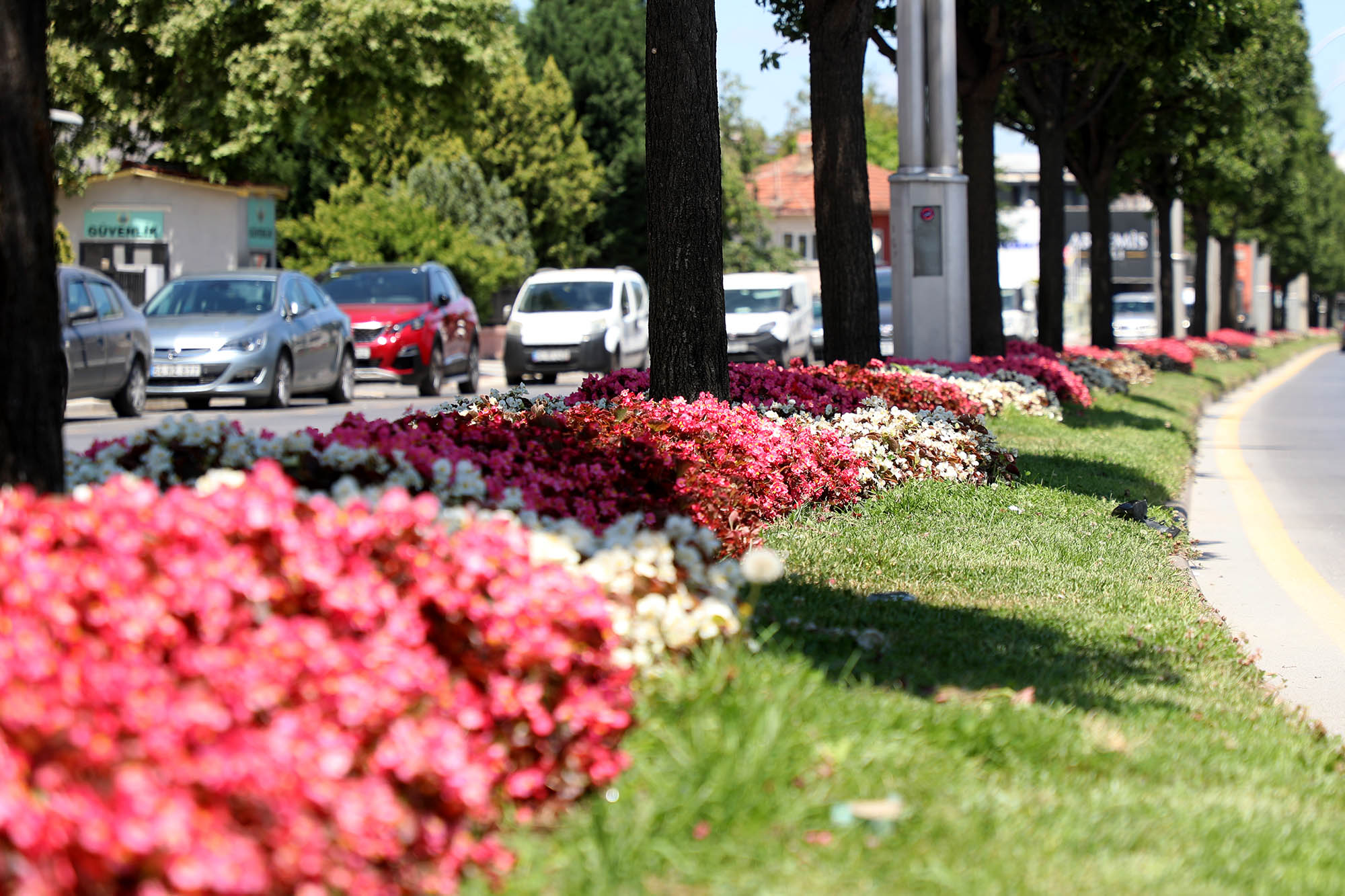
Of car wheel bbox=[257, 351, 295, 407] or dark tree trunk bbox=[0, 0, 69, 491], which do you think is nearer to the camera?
dark tree trunk bbox=[0, 0, 69, 491]

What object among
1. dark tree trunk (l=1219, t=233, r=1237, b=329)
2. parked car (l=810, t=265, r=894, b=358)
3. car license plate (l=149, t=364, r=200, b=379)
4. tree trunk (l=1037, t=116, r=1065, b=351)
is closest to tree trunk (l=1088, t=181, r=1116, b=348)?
parked car (l=810, t=265, r=894, b=358)

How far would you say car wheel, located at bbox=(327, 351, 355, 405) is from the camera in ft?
68.6

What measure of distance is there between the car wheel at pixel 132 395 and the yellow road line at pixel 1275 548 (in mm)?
11079

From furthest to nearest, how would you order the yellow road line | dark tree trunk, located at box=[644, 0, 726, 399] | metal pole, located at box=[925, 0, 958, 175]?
metal pole, located at box=[925, 0, 958, 175] < dark tree trunk, located at box=[644, 0, 726, 399] < the yellow road line

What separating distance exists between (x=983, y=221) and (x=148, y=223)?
22374 mm

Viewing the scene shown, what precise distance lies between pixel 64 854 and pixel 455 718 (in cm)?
93

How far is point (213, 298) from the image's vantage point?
1969 centimetres

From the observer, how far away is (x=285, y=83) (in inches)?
1283

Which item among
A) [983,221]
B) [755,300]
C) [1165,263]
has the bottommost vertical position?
[755,300]

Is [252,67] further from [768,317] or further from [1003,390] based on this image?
[1003,390]

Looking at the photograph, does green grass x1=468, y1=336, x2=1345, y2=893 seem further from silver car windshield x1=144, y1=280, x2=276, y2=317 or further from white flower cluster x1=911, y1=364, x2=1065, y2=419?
silver car windshield x1=144, y1=280, x2=276, y2=317

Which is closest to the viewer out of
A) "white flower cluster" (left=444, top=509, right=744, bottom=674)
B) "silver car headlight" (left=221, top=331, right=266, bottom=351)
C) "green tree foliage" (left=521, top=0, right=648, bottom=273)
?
"white flower cluster" (left=444, top=509, right=744, bottom=674)

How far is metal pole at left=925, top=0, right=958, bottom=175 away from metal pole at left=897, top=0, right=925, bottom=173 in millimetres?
116

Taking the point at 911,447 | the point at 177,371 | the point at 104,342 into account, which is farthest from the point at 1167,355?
the point at 911,447
